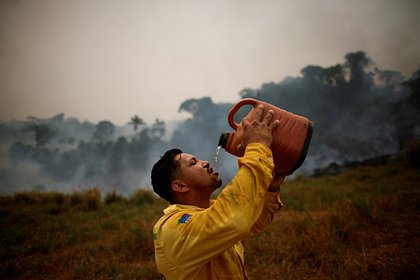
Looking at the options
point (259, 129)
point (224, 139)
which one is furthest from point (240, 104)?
point (259, 129)

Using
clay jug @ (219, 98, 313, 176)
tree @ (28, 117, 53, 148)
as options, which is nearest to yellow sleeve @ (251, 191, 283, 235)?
clay jug @ (219, 98, 313, 176)

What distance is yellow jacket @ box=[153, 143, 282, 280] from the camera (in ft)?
3.35

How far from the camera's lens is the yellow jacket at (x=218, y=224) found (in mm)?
1020

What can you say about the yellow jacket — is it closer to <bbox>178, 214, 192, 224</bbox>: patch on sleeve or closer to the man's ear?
<bbox>178, 214, 192, 224</bbox>: patch on sleeve

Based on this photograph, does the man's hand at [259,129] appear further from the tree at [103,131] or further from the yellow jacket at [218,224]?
the tree at [103,131]

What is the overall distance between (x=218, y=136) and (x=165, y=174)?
198 feet

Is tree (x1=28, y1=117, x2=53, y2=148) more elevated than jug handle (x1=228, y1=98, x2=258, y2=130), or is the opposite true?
jug handle (x1=228, y1=98, x2=258, y2=130)

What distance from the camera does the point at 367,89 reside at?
52625 mm

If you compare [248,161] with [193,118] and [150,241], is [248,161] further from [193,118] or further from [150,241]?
[193,118]

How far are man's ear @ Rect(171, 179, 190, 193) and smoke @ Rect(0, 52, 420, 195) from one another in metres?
27.6

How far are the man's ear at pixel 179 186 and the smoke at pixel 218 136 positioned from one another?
27644mm

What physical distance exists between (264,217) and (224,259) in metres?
0.50

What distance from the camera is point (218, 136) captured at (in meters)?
62.0

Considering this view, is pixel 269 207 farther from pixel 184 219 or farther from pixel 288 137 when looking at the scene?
pixel 184 219
